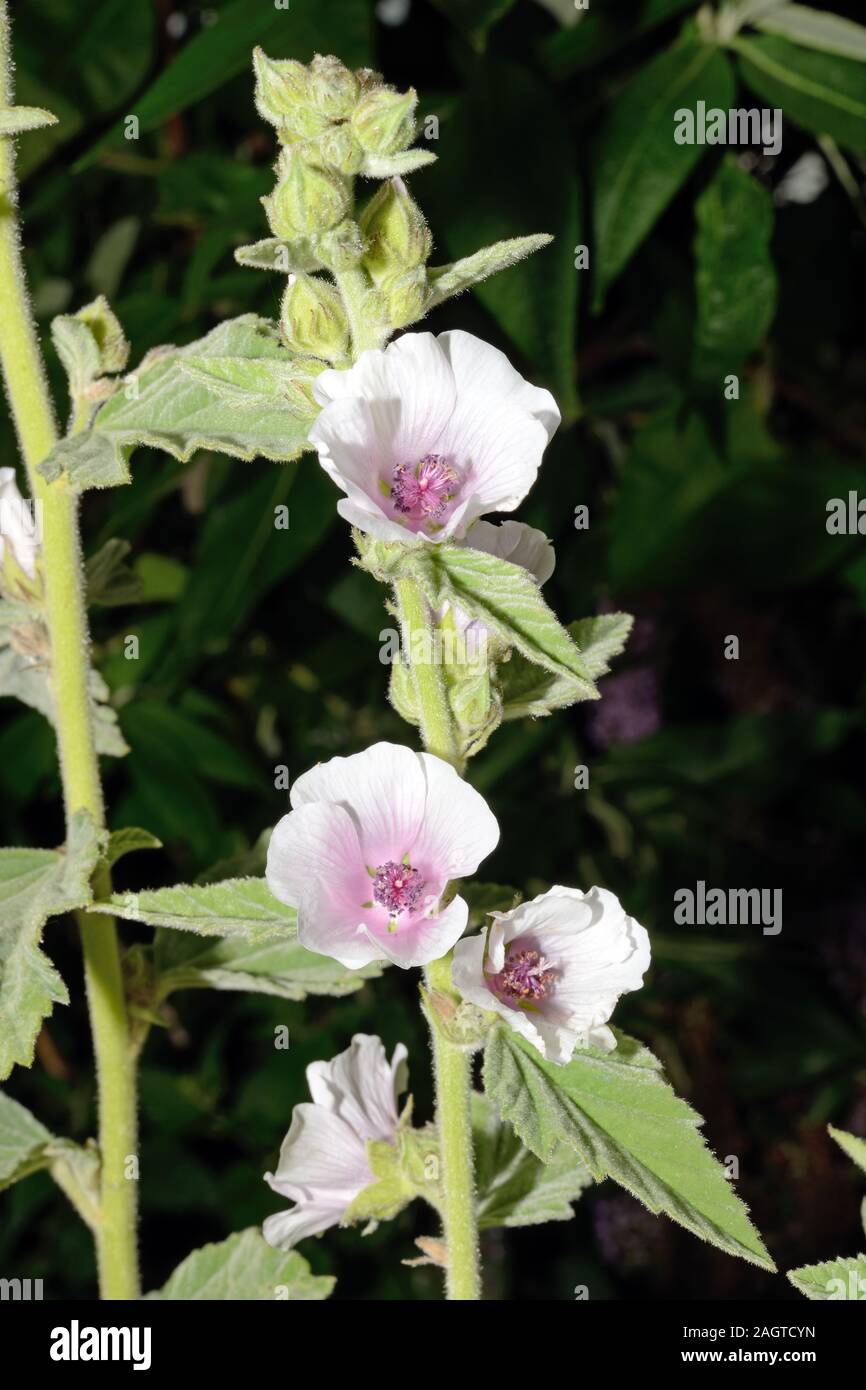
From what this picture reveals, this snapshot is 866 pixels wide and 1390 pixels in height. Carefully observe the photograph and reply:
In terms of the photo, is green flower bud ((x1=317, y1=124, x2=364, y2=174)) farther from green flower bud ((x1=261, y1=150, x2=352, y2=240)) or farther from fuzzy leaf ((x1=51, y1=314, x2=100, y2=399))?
fuzzy leaf ((x1=51, y1=314, x2=100, y2=399))

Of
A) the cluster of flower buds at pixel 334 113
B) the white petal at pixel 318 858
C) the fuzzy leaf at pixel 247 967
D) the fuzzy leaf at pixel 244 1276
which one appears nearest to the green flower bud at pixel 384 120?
the cluster of flower buds at pixel 334 113

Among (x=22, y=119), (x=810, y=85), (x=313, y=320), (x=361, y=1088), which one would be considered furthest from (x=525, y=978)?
(x=810, y=85)

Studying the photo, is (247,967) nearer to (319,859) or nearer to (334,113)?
(319,859)

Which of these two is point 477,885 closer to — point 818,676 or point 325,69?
point 325,69

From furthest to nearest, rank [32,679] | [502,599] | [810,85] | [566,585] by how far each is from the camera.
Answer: [566,585]
[810,85]
[32,679]
[502,599]

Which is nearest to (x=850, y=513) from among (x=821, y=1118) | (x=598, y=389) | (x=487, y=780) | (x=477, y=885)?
(x=598, y=389)

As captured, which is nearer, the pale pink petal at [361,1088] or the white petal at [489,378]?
the white petal at [489,378]

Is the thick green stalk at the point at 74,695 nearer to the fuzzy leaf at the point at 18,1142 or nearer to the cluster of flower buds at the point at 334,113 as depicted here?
the fuzzy leaf at the point at 18,1142
